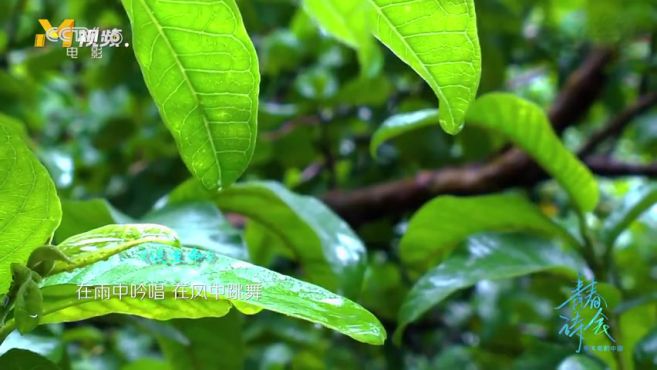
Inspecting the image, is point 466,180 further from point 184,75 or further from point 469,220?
point 184,75

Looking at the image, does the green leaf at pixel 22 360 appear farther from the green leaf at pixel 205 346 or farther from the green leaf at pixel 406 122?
the green leaf at pixel 406 122

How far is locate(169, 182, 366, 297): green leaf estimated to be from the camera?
1.79ft

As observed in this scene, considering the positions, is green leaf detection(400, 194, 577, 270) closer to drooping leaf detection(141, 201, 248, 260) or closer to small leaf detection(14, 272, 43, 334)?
drooping leaf detection(141, 201, 248, 260)

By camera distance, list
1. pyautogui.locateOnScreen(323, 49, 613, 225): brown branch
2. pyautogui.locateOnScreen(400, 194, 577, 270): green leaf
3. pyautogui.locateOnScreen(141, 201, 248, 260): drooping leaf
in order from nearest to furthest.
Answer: pyautogui.locateOnScreen(141, 201, 248, 260): drooping leaf
pyautogui.locateOnScreen(400, 194, 577, 270): green leaf
pyautogui.locateOnScreen(323, 49, 613, 225): brown branch

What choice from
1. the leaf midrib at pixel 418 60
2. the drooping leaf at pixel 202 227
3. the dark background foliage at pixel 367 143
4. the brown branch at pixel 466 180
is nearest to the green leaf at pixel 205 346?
the drooping leaf at pixel 202 227

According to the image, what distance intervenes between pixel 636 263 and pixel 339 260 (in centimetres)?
79

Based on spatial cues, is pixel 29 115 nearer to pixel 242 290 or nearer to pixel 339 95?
pixel 339 95

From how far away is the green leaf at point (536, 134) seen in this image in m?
0.61

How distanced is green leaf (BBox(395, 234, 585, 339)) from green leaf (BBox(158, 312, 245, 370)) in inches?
5.6

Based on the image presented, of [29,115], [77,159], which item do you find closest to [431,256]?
[77,159]

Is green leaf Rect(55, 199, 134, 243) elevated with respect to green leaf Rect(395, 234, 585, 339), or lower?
lower

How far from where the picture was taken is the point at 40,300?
1.07 feet

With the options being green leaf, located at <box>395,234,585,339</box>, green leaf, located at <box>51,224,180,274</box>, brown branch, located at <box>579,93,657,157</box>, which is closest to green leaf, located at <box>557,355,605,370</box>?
green leaf, located at <box>395,234,585,339</box>

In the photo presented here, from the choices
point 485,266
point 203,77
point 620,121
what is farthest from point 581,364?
point 620,121
